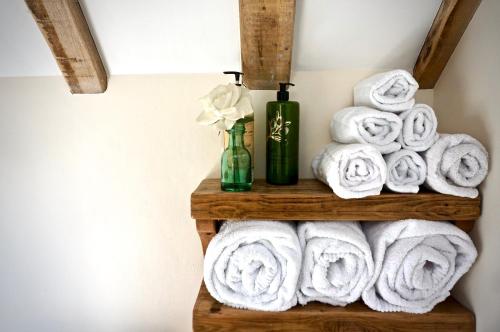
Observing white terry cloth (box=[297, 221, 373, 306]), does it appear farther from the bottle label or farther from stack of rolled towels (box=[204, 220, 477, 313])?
the bottle label

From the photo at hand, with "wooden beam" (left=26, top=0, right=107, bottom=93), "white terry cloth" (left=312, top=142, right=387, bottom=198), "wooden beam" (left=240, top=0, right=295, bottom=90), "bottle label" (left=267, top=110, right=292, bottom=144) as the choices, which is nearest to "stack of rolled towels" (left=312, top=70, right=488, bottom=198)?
"white terry cloth" (left=312, top=142, right=387, bottom=198)

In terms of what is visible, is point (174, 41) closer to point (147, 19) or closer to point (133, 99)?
point (147, 19)

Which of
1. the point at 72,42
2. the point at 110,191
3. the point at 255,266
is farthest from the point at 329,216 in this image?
the point at 72,42

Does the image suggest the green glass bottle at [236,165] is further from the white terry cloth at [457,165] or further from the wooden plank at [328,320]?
the white terry cloth at [457,165]

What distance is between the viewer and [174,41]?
30.6 inches

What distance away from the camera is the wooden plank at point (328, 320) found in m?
0.65

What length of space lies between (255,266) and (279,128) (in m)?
0.33

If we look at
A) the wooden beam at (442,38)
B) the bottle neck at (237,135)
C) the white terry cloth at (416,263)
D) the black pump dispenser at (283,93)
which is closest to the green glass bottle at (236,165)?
the bottle neck at (237,135)

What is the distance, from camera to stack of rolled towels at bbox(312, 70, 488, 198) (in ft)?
2.07

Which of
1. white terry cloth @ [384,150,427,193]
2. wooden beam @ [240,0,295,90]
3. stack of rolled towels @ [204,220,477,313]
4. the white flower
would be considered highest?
wooden beam @ [240,0,295,90]

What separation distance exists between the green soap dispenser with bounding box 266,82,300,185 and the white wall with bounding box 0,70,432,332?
10 centimetres

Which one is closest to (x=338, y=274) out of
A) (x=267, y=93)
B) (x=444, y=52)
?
(x=267, y=93)

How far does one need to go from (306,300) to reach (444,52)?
69 cm

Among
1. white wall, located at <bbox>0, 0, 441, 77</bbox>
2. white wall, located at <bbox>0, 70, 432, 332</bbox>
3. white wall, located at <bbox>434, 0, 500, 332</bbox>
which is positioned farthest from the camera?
white wall, located at <bbox>0, 70, 432, 332</bbox>
